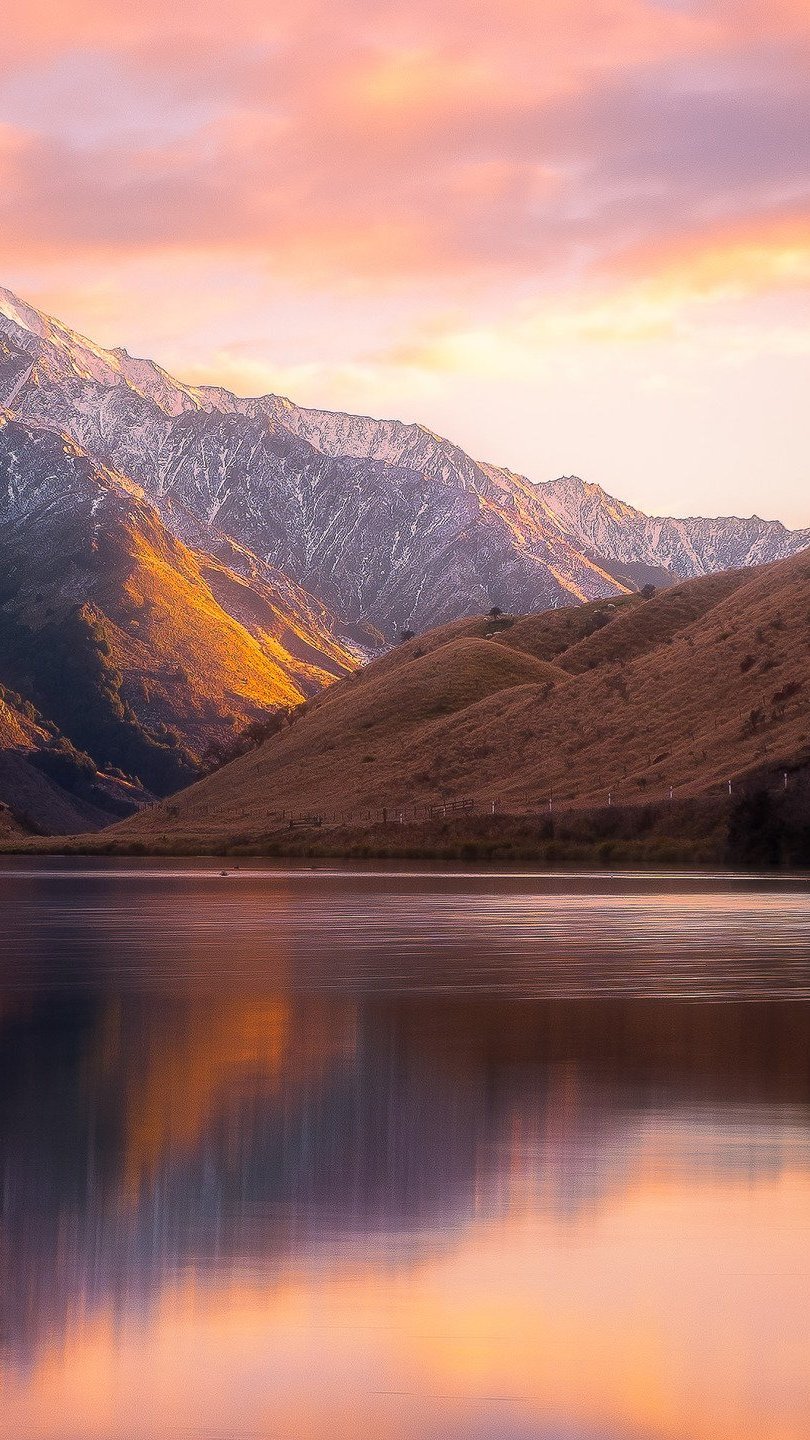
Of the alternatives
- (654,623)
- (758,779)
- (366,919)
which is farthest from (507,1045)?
(654,623)

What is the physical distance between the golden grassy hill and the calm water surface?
8301 cm

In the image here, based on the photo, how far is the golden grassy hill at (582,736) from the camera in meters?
129

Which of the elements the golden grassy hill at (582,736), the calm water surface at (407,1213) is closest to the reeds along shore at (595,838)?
the golden grassy hill at (582,736)

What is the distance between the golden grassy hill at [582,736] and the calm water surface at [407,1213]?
3268 inches

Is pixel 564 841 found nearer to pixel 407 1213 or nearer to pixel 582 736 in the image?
pixel 582 736

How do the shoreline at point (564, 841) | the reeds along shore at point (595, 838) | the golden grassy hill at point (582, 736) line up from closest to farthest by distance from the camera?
the reeds along shore at point (595, 838) < the shoreline at point (564, 841) < the golden grassy hill at point (582, 736)

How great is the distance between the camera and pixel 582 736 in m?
151

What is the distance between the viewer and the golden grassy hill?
129m

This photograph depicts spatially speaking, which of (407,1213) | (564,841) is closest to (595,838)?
(564,841)

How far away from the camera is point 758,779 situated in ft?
328

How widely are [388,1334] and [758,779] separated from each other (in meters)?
93.1

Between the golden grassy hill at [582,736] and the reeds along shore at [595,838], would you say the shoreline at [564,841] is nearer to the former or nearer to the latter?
the reeds along shore at [595,838]

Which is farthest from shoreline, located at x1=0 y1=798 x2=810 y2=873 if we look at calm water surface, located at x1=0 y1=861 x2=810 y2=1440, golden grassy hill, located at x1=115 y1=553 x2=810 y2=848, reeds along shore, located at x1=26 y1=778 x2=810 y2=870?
calm water surface, located at x1=0 y1=861 x2=810 y2=1440

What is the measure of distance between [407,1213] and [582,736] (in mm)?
140249
